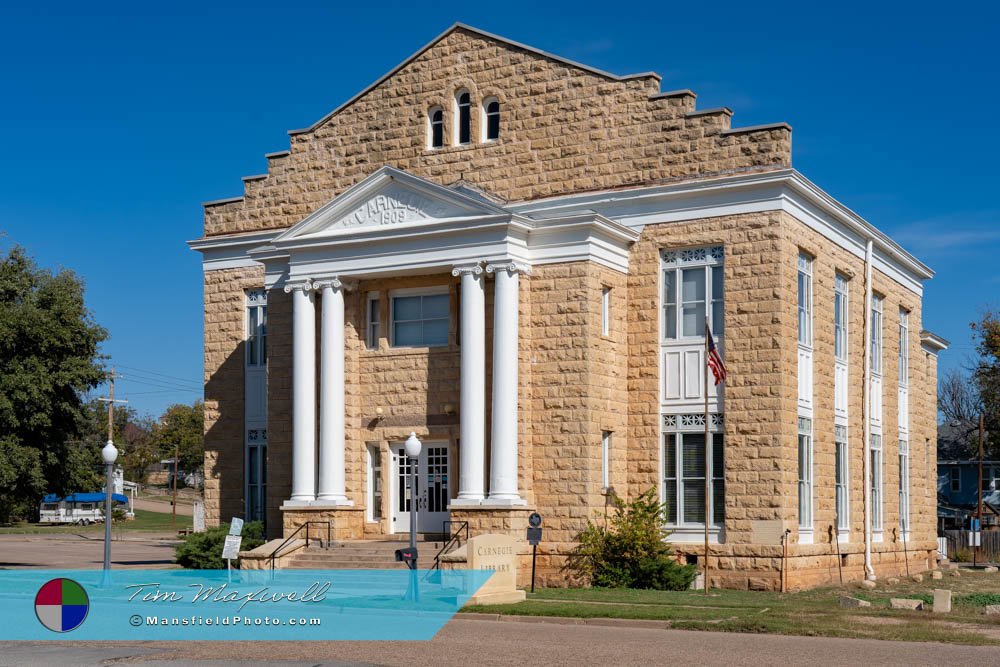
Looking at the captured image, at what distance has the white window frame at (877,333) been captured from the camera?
34.2 meters

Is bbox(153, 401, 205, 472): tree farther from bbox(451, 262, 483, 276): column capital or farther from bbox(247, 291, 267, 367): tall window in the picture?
bbox(451, 262, 483, 276): column capital

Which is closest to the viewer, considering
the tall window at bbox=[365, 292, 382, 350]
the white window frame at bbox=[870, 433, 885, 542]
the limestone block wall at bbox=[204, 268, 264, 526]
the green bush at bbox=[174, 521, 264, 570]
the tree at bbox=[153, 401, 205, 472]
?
the tall window at bbox=[365, 292, 382, 350]

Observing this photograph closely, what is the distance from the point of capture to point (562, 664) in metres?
14.9

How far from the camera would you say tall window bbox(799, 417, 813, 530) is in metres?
28.3

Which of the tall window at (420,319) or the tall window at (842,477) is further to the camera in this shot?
the tall window at (842,477)

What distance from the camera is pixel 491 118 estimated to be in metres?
31.1

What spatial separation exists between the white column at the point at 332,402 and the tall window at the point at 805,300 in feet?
33.8

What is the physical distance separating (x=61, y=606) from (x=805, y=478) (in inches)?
633

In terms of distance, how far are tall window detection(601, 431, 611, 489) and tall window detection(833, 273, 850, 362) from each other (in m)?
6.75

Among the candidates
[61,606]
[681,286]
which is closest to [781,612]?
[681,286]

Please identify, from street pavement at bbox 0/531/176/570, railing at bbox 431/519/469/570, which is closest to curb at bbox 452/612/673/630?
railing at bbox 431/519/469/570

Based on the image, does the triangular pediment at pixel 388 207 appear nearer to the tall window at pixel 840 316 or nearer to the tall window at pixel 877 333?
the tall window at pixel 840 316

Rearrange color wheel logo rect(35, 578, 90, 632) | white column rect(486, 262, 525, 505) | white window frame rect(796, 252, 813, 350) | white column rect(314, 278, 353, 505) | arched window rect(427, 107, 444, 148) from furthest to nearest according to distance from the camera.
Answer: arched window rect(427, 107, 444, 148), white column rect(314, 278, 353, 505), white window frame rect(796, 252, 813, 350), white column rect(486, 262, 525, 505), color wheel logo rect(35, 578, 90, 632)

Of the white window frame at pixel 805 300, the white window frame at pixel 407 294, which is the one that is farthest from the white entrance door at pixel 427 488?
the white window frame at pixel 805 300
